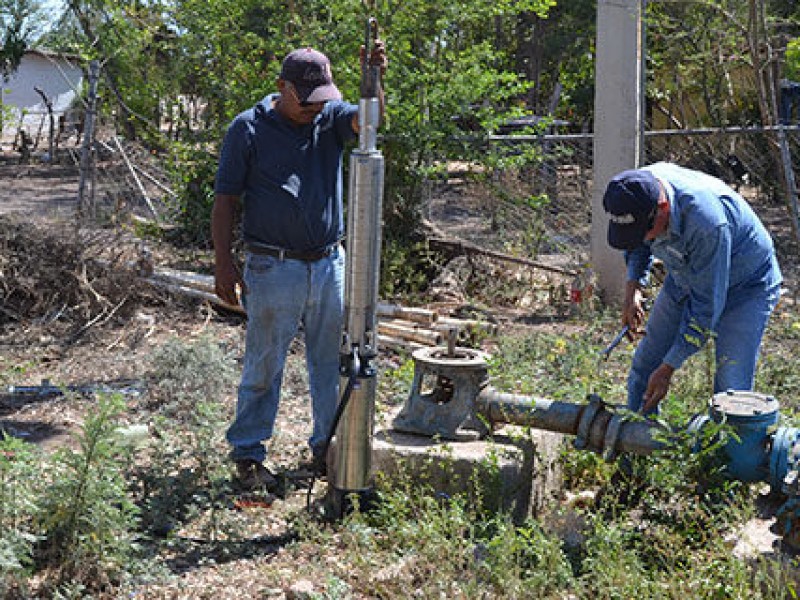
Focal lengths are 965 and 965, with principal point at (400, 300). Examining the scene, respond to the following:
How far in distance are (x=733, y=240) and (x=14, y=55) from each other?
32.5m

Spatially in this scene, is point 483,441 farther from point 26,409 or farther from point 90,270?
point 90,270

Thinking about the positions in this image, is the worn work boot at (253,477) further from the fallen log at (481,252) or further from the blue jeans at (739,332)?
the fallen log at (481,252)

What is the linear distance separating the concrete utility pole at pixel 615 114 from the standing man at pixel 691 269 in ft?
14.2

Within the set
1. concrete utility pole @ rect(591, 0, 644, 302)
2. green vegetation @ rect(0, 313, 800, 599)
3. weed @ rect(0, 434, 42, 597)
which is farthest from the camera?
concrete utility pole @ rect(591, 0, 644, 302)

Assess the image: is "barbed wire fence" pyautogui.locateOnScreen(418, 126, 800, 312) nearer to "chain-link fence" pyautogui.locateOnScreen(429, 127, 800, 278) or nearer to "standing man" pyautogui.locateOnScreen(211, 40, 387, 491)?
"chain-link fence" pyautogui.locateOnScreen(429, 127, 800, 278)

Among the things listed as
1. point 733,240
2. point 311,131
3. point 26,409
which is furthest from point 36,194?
point 733,240

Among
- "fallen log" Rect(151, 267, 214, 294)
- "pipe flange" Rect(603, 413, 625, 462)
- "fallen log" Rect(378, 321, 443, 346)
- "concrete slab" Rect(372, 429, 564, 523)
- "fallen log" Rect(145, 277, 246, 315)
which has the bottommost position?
"concrete slab" Rect(372, 429, 564, 523)

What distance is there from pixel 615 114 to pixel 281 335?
18.0ft

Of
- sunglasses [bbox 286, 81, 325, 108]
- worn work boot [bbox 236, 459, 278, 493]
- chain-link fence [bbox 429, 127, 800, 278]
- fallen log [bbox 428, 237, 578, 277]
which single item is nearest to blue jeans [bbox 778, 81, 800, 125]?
chain-link fence [bbox 429, 127, 800, 278]

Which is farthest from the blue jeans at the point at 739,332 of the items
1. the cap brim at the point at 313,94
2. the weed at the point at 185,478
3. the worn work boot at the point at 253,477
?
the weed at the point at 185,478

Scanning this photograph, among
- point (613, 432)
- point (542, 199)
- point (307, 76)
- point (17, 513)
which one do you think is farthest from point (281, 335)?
point (542, 199)

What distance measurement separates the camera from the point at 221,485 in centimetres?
492

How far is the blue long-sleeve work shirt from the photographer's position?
4.24 m

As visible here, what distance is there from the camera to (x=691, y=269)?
438 centimetres
